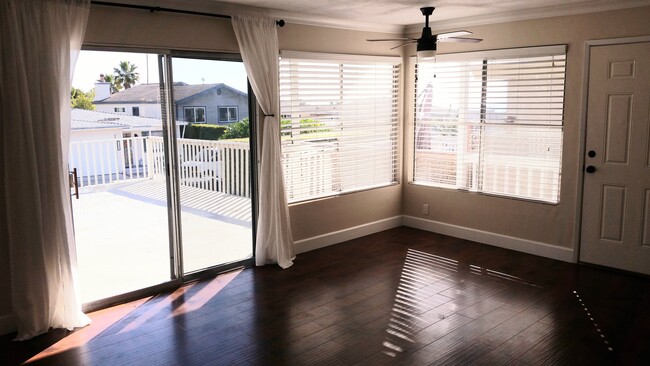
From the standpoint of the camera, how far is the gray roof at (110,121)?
4.19 metres

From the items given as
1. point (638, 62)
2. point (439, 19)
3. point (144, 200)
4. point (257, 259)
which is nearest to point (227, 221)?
point (257, 259)

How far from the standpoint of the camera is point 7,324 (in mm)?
3676

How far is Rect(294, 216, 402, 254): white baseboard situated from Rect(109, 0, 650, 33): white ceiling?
228cm

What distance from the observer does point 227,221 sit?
505 centimetres

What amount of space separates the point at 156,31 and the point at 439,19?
9.98ft

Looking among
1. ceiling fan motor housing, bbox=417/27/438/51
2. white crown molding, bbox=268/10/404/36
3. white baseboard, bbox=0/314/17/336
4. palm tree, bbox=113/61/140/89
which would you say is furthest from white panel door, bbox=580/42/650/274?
white baseboard, bbox=0/314/17/336

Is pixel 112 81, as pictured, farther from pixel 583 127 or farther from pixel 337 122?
pixel 583 127

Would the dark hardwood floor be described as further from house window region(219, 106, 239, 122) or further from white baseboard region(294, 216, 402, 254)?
house window region(219, 106, 239, 122)

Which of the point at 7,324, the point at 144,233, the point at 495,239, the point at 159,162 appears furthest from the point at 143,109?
the point at 495,239

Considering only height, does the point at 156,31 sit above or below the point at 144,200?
above

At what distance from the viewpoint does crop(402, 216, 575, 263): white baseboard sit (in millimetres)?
5227

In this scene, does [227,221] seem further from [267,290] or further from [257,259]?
[267,290]

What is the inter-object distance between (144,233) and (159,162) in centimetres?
95

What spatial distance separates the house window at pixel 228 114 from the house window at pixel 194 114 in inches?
7.6
